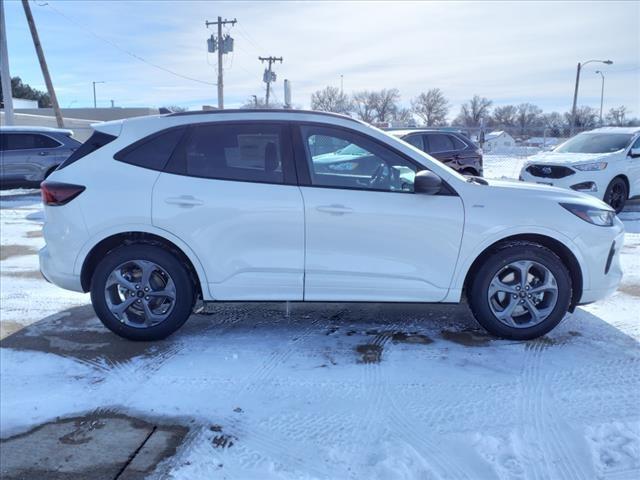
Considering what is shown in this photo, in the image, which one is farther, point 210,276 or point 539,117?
point 539,117

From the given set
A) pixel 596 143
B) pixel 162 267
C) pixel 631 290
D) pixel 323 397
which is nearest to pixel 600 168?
pixel 596 143

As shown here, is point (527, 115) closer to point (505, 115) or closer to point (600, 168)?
point (505, 115)

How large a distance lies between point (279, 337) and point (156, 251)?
1.21m

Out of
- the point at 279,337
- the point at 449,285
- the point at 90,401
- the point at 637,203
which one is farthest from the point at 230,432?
the point at 637,203

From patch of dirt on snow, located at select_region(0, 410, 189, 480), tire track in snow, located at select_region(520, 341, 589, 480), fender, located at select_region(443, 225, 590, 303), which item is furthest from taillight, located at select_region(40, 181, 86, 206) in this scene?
tire track in snow, located at select_region(520, 341, 589, 480)

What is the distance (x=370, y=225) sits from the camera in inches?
156

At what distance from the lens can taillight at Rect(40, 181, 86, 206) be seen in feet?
13.2

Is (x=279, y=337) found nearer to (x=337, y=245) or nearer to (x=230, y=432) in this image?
(x=337, y=245)

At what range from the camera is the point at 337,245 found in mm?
3990

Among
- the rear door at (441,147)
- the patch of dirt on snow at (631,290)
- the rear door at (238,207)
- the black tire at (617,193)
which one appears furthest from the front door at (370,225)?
the rear door at (441,147)

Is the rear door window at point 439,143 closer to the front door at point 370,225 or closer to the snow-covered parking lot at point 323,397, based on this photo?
the snow-covered parking lot at point 323,397

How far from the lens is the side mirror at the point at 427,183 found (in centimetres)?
387

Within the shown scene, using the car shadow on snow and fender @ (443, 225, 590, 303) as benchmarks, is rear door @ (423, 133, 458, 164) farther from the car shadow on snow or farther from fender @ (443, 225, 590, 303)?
fender @ (443, 225, 590, 303)

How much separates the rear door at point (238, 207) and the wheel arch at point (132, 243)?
76mm
